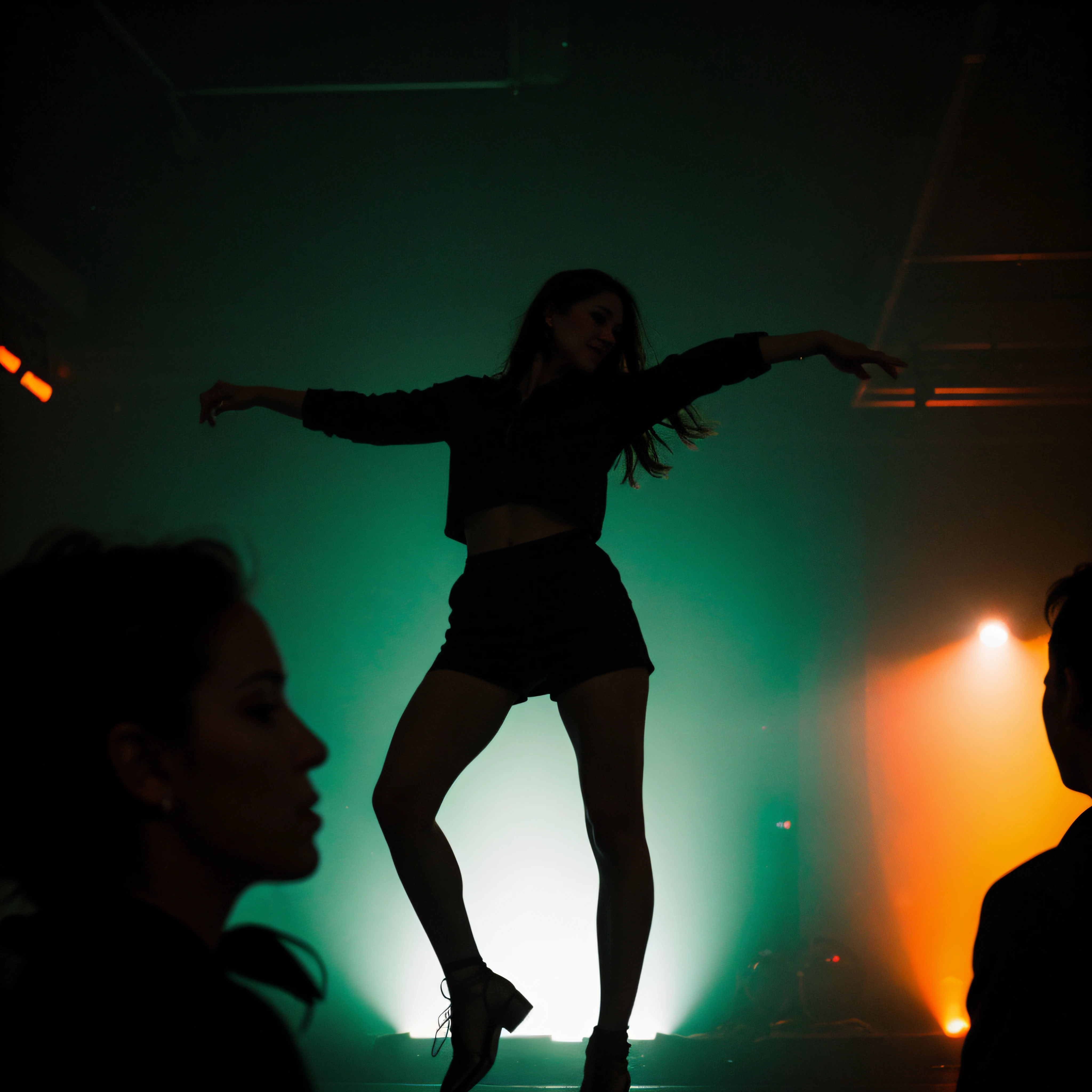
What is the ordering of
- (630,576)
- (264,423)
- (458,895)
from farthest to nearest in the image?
(264,423)
(630,576)
(458,895)

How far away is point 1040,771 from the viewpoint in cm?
193

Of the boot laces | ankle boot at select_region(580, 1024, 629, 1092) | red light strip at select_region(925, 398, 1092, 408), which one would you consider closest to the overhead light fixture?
red light strip at select_region(925, 398, 1092, 408)

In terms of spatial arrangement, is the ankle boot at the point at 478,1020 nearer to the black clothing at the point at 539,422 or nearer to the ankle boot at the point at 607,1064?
the ankle boot at the point at 607,1064

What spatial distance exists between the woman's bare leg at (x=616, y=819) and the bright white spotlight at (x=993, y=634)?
1109mm

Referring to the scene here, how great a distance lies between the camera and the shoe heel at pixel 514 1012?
1.18 meters

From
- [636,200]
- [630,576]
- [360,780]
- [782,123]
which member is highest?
[782,123]

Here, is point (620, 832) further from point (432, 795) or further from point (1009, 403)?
point (1009, 403)

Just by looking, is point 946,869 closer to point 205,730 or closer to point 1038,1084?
point 1038,1084

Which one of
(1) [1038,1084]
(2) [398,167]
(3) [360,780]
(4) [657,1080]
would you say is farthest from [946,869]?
(2) [398,167]

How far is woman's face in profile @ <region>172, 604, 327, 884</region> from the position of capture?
1.60 feet

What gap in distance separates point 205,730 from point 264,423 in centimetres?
182

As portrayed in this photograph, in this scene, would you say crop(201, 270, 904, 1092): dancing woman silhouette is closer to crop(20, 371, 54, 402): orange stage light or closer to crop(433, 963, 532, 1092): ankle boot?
crop(433, 963, 532, 1092): ankle boot

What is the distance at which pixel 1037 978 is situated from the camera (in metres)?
0.58

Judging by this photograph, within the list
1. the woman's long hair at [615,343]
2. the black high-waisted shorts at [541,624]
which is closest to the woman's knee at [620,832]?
the black high-waisted shorts at [541,624]
